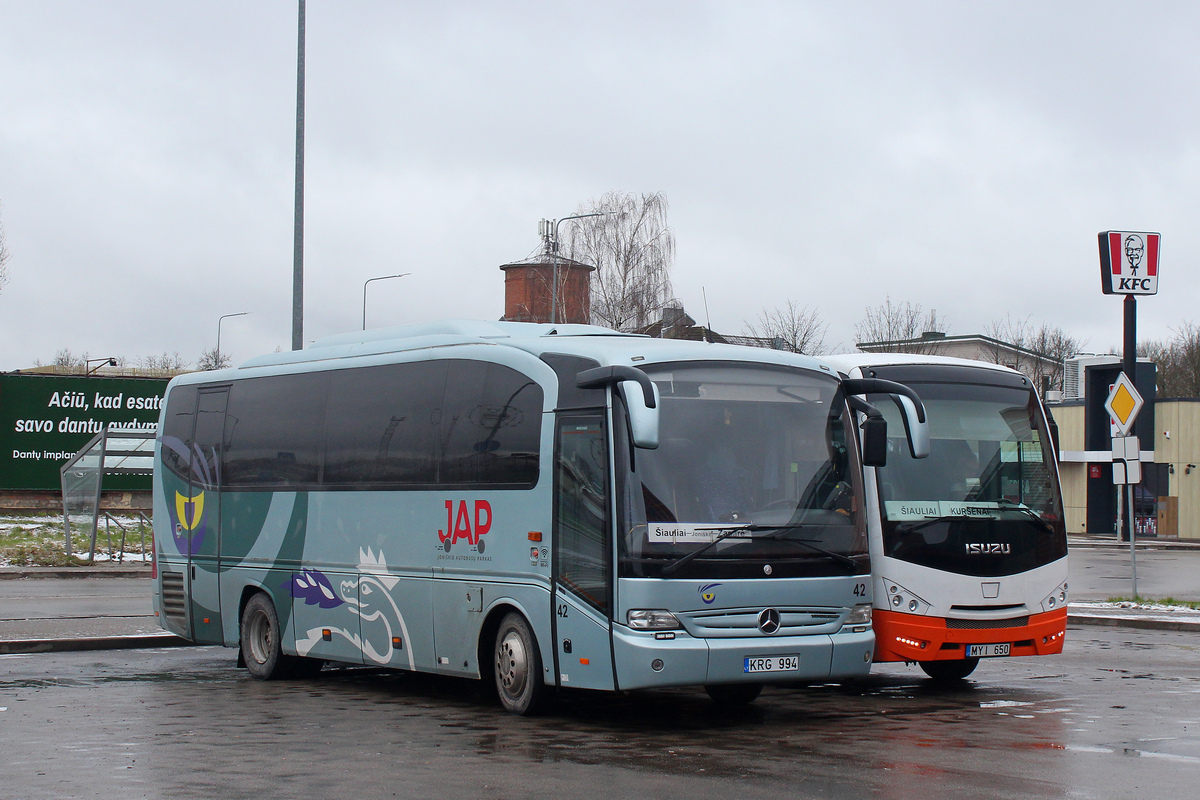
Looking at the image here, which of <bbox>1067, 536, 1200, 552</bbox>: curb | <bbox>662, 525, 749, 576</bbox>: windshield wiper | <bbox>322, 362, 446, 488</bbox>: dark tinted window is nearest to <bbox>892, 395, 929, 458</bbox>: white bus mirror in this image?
<bbox>662, 525, 749, 576</bbox>: windshield wiper

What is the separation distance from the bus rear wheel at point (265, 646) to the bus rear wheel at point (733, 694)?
456 cm

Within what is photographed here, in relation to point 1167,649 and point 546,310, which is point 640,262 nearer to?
point 546,310

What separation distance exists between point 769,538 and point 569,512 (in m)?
1.50

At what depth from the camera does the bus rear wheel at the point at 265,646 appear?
14.1 m

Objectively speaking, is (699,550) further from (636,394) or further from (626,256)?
(626,256)

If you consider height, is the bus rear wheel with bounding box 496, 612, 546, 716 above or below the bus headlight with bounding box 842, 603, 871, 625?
below

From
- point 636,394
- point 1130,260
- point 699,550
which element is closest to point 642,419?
point 636,394

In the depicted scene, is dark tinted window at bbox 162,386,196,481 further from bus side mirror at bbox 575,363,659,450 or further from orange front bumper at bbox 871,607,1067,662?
orange front bumper at bbox 871,607,1067,662

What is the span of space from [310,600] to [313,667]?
140cm

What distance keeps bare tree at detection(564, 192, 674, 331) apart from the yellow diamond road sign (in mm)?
35536

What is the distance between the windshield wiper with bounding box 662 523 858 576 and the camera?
399 inches

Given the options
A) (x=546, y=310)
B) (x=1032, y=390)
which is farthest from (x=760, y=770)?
(x=546, y=310)

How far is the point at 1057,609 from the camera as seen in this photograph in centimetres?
1270

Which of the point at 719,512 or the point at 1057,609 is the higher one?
the point at 719,512
